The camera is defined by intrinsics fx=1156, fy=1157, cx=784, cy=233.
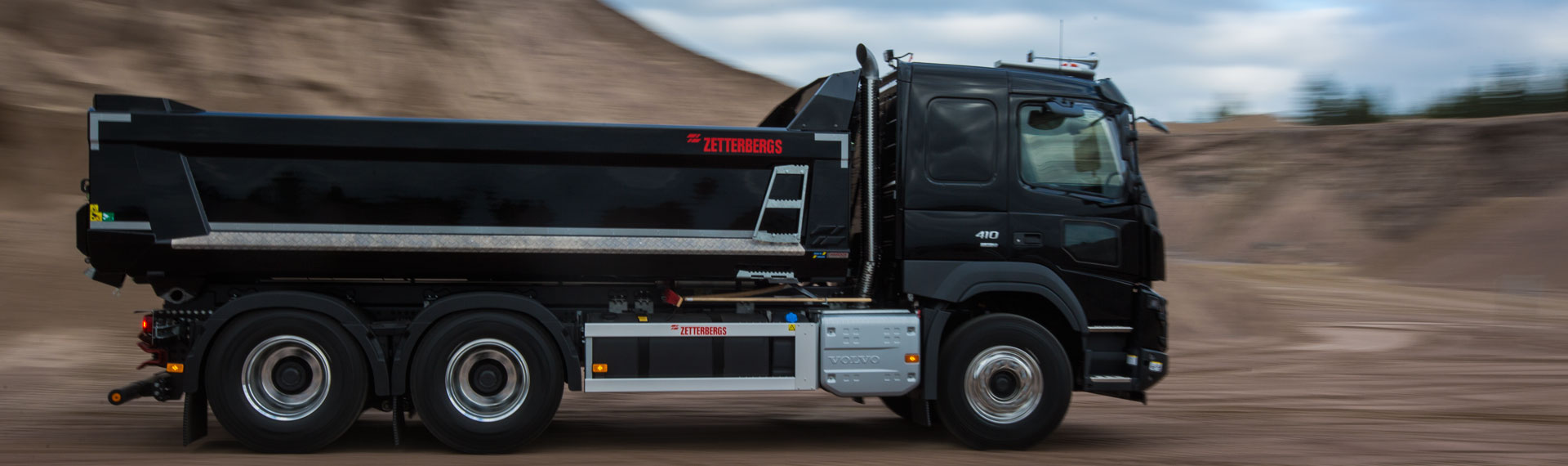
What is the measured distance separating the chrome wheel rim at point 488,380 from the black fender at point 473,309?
0.84 ft

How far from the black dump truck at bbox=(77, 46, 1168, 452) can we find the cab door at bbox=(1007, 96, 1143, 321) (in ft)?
0.06

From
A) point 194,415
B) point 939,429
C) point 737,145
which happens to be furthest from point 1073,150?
point 194,415

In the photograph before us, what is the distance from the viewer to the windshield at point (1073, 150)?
866 cm

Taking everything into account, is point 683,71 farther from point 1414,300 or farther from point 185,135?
point 185,135

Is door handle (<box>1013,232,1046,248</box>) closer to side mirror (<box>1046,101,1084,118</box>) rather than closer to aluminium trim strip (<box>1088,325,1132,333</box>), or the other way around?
aluminium trim strip (<box>1088,325,1132,333</box>)

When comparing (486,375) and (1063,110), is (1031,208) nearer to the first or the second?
(1063,110)

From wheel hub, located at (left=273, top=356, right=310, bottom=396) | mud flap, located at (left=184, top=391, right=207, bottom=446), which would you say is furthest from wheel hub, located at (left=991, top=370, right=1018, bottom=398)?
mud flap, located at (left=184, top=391, right=207, bottom=446)

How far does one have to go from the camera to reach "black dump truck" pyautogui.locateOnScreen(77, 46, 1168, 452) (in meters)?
7.61

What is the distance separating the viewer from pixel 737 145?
26.0 ft

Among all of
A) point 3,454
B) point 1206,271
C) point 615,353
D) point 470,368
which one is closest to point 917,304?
point 615,353

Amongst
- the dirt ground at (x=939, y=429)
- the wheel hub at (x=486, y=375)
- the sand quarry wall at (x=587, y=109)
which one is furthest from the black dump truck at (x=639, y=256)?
the sand quarry wall at (x=587, y=109)

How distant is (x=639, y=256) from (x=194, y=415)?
3219 mm

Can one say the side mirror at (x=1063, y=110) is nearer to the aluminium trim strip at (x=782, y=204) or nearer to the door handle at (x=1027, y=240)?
the door handle at (x=1027, y=240)

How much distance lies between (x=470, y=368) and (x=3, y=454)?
3.08 meters
